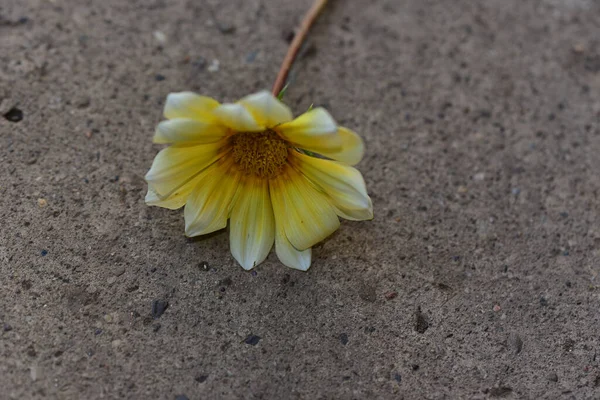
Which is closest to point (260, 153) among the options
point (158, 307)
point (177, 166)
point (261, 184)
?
point (261, 184)

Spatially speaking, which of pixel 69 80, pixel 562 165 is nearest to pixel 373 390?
pixel 562 165

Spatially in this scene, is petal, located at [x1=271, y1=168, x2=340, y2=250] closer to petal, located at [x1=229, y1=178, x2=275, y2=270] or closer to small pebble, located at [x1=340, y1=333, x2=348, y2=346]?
petal, located at [x1=229, y1=178, x2=275, y2=270]

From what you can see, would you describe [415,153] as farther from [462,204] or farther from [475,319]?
[475,319]

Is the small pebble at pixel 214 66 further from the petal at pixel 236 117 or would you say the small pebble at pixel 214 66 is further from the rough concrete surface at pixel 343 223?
the petal at pixel 236 117

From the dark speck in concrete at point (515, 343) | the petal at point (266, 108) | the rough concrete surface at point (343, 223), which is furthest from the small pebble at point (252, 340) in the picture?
the dark speck in concrete at point (515, 343)

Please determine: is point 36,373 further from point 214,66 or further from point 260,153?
point 214,66

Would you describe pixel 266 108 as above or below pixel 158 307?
above

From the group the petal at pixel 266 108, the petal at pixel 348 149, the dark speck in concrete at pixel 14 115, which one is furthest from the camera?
the dark speck in concrete at pixel 14 115
